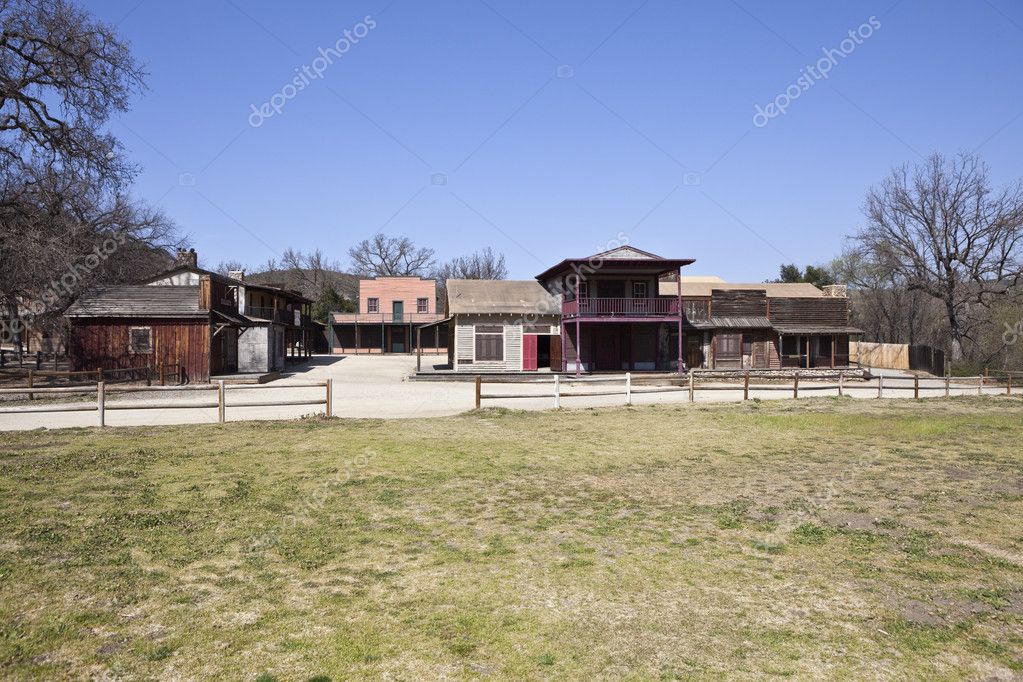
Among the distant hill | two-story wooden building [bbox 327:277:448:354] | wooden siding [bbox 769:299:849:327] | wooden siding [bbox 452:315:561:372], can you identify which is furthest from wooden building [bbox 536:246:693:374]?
the distant hill

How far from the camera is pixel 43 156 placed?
2592cm

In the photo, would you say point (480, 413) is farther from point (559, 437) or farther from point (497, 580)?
point (497, 580)

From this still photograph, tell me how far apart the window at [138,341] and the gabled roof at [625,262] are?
20871 millimetres

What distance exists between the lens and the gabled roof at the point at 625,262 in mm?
35438

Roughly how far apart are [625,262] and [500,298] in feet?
25.1

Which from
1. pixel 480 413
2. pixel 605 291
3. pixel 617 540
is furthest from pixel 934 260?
pixel 617 540

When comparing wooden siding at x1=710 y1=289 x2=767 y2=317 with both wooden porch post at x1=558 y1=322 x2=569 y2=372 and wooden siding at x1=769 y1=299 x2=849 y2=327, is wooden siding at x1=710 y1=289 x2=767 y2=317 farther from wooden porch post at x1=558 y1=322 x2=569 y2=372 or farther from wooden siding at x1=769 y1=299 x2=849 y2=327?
wooden porch post at x1=558 y1=322 x2=569 y2=372

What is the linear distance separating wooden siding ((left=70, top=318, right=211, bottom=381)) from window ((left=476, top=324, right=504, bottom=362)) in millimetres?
13910

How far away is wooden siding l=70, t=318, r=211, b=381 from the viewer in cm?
2900

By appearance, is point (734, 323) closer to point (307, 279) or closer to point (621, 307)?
point (621, 307)

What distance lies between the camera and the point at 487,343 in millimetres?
36875

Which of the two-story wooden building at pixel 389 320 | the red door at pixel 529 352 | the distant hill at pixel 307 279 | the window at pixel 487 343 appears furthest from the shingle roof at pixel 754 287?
the distant hill at pixel 307 279

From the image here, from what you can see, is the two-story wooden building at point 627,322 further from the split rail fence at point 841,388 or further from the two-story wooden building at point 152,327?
the two-story wooden building at point 152,327

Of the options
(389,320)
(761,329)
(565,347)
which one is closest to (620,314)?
(565,347)
